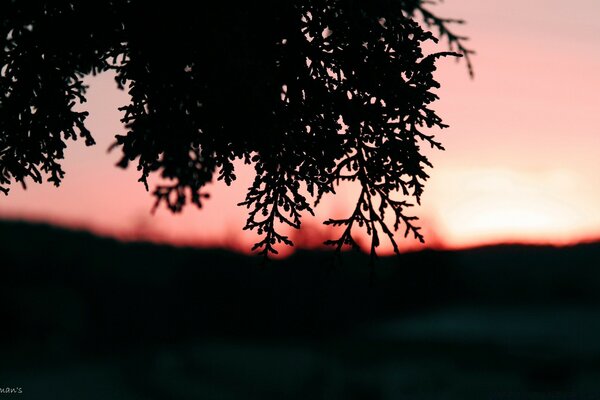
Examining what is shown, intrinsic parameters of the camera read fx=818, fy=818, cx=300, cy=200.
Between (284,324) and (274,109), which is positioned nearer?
(274,109)

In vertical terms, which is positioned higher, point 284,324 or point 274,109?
point 274,109

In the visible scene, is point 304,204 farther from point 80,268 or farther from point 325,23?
point 80,268

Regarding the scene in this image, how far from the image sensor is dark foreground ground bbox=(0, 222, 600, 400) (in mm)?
47344

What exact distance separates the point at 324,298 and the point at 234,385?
11.4m

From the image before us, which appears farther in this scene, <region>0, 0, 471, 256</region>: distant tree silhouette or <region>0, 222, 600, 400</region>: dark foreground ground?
<region>0, 222, 600, 400</region>: dark foreground ground

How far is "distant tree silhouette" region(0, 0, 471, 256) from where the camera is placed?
23.4 ft

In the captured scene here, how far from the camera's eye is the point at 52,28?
24.2 ft

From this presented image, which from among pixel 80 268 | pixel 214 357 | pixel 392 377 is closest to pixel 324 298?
pixel 214 357

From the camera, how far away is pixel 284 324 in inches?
2260

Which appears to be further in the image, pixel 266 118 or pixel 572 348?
pixel 572 348

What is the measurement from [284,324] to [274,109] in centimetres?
5137

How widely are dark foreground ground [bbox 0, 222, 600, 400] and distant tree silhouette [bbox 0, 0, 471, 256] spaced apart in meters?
35.7

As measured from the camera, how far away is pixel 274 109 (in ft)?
22.7

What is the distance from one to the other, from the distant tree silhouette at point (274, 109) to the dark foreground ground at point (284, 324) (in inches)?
1407
